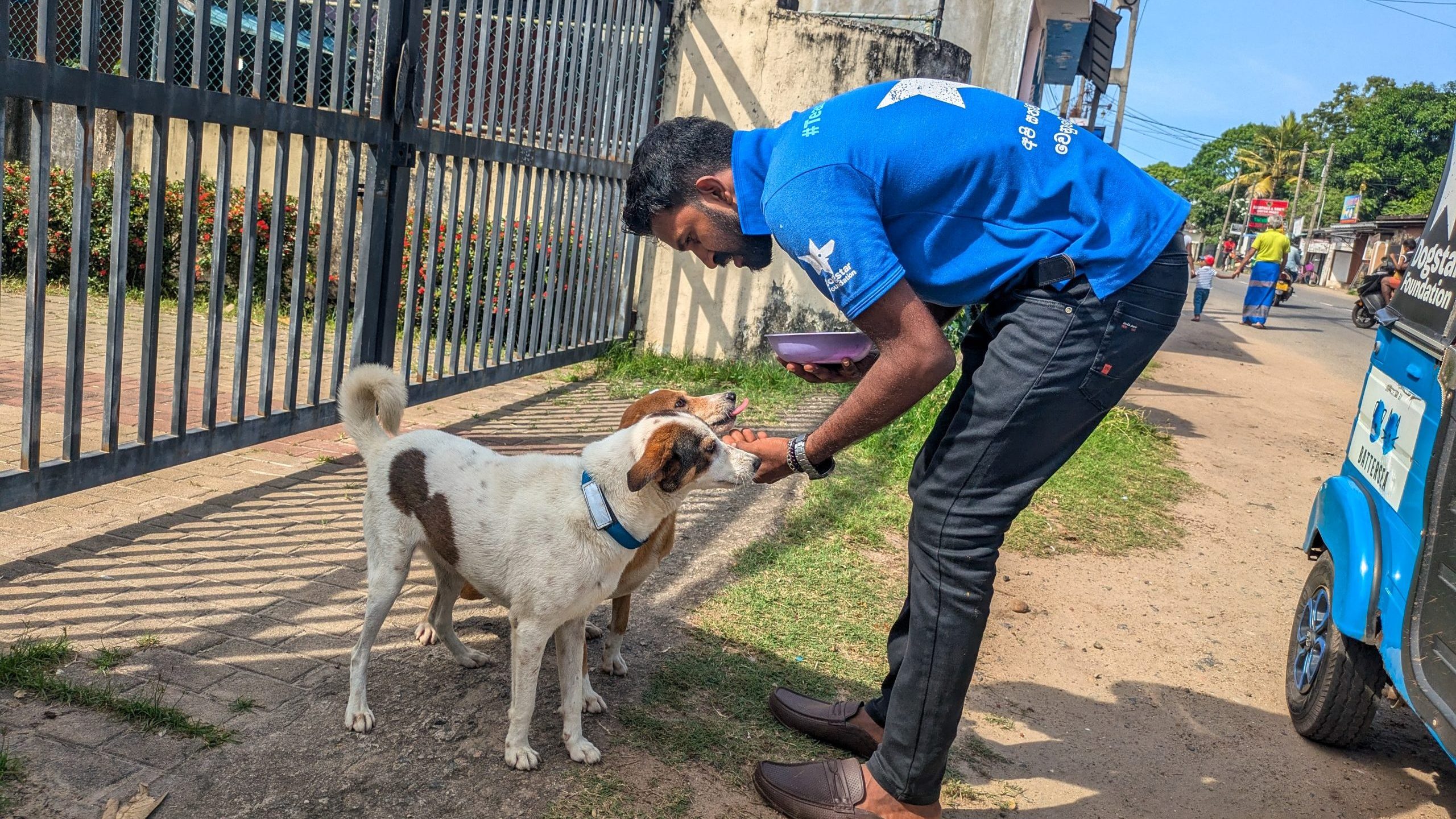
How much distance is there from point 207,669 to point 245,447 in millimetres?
2112

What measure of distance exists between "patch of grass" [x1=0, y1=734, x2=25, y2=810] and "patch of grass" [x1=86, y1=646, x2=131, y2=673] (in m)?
0.47

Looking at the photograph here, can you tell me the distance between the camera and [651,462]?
289 centimetres

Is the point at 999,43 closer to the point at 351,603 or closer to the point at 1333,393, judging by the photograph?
the point at 1333,393

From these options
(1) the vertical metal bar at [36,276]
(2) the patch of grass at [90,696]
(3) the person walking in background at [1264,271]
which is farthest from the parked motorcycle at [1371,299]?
(3) the person walking in background at [1264,271]

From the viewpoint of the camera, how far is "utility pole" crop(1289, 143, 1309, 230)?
71.6 meters

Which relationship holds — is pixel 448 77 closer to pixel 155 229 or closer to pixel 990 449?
pixel 155 229

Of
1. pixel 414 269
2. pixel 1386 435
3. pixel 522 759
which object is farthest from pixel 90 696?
pixel 1386 435

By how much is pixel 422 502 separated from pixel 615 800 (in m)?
1.01

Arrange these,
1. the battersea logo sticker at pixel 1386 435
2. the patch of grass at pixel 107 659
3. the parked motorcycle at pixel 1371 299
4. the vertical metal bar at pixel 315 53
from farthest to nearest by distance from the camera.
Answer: the vertical metal bar at pixel 315 53 → the parked motorcycle at pixel 1371 299 → the battersea logo sticker at pixel 1386 435 → the patch of grass at pixel 107 659

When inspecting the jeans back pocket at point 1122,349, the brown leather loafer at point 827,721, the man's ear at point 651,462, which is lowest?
the brown leather loafer at point 827,721

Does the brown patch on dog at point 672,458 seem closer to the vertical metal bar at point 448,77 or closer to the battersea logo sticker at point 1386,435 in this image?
the battersea logo sticker at point 1386,435

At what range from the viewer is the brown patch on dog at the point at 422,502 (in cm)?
309

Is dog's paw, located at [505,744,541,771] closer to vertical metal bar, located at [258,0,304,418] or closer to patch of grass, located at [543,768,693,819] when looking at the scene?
patch of grass, located at [543,768,693,819]

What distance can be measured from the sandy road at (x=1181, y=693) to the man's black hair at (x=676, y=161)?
6.42 feet
